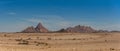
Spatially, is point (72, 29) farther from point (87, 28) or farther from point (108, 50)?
point (108, 50)

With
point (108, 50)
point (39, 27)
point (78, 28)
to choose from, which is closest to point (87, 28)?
point (78, 28)

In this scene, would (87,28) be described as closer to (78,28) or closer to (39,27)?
(78,28)

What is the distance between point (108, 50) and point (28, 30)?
13803 centimetres

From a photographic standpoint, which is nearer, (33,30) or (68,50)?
(68,50)

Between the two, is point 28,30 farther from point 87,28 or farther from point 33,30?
point 87,28

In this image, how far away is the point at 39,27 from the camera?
172375 mm

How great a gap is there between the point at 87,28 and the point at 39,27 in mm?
26062

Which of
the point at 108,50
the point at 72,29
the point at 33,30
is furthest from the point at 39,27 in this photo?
the point at 108,50

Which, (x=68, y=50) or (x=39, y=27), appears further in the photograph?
(x=39, y=27)

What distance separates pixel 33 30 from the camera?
568 ft

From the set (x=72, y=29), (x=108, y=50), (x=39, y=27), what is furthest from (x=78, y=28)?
(x=108, y=50)

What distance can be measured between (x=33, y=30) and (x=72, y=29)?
22059 mm

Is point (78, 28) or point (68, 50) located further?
point (78, 28)

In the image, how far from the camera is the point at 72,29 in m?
166
